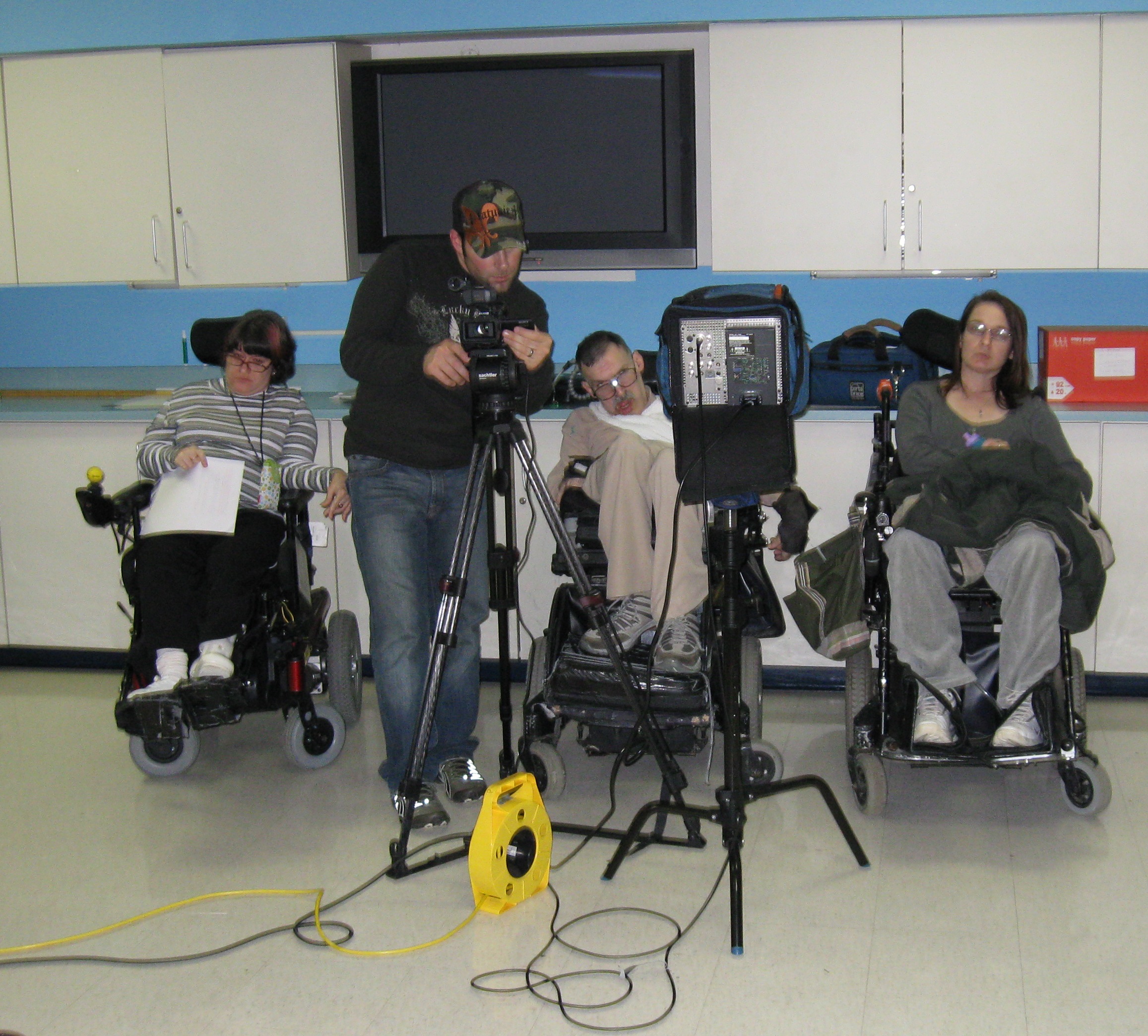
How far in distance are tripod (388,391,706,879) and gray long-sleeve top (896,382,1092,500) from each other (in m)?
0.96

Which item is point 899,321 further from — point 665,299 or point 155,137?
point 155,137

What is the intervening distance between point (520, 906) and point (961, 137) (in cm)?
253

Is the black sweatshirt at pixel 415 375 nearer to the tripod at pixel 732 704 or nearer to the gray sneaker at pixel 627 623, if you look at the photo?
the gray sneaker at pixel 627 623

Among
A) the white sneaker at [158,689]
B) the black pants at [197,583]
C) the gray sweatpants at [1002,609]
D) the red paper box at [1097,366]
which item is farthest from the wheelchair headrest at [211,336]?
the red paper box at [1097,366]

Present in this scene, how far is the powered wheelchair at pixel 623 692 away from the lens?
9.62 ft

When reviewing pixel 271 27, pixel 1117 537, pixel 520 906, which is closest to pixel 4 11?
pixel 271 27

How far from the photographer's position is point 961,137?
3635mm

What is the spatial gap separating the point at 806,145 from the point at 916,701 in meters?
1.73

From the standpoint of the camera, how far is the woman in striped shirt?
3.13 meters

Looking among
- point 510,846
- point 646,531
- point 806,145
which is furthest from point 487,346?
point 806,145

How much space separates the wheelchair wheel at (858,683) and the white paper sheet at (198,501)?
5.34ft

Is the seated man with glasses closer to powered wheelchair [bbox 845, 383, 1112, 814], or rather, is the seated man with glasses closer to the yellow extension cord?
powered wheelchair [bbox 845, 383, 1112, 814]

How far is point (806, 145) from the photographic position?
3.70m

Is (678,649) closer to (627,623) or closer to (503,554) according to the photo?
(627,623)
